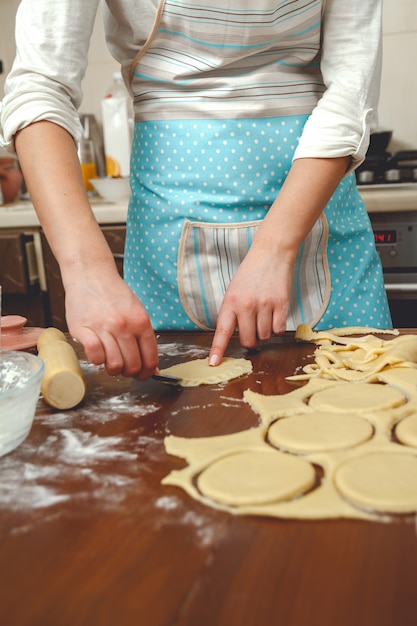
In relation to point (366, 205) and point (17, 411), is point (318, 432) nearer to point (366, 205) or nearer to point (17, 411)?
point (17, 411)

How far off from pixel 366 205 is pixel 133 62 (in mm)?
880

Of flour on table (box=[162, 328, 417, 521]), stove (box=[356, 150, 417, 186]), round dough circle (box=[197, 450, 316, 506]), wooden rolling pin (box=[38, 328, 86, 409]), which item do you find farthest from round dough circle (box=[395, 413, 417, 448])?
stove (box=[356, 150, 417, 186])

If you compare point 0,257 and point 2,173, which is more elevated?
point 2,173

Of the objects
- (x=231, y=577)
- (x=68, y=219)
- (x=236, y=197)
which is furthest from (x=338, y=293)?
(x=231, y=577)

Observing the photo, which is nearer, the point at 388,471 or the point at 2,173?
the point at 388,471

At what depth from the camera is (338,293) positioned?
118 centimetres

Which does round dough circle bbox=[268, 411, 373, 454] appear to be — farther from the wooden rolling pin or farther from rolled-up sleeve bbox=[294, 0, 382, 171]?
rolled-up sleeve bbox=[294, 0, 382, 171]

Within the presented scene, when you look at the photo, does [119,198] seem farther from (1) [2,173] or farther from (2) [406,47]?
(2) [406,47]

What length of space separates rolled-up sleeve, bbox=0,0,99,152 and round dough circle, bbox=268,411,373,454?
56 centimetres

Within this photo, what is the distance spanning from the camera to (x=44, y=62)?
0.95m

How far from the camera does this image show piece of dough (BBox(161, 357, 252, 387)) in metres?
0.85

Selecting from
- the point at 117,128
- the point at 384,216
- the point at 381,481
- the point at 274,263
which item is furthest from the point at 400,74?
the point at 381,481

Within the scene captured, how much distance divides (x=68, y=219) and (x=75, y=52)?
0.92 ft

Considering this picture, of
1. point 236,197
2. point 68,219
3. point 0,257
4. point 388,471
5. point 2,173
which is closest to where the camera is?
point 388,471
